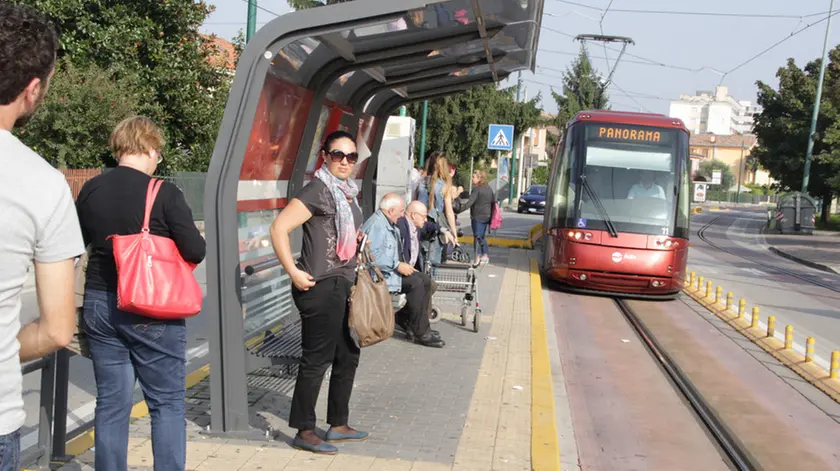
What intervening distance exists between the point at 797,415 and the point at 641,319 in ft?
15.7

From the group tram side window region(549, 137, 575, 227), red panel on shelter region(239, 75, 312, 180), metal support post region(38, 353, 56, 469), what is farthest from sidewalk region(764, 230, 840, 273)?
metal support post region(38, 353, 56, 469)

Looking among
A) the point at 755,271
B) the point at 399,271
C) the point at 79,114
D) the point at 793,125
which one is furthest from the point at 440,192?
the point at 793,125

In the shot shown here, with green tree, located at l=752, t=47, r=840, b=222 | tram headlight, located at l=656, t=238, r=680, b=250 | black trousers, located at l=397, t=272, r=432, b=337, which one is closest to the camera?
black trousers, located at l=397, t=272, r=432, b=337

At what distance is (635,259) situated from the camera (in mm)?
13508

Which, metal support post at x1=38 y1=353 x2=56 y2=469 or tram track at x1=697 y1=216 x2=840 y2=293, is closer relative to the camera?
metal support post at x1=38 y1=353 x2=56 y2=469

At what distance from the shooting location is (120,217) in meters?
3.91

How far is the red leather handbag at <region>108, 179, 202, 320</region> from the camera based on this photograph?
3.78m

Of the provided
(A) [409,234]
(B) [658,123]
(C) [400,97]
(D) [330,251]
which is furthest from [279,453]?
(B) [658,123]

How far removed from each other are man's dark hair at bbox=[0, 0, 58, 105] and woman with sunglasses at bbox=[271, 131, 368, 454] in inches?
107

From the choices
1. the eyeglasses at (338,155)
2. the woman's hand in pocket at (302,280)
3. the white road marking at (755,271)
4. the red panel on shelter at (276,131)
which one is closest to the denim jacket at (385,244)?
the red panel on shelter at (276,131)

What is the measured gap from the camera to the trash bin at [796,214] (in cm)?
3997

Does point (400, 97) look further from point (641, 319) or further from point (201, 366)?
point (641, 319)

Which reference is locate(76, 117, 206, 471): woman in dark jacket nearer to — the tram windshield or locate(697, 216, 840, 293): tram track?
the tram windshield

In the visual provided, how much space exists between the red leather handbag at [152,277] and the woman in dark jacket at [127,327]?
5 cm
